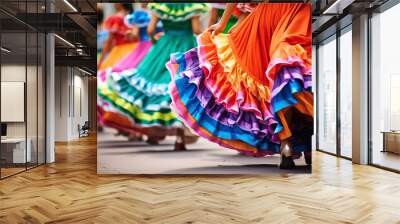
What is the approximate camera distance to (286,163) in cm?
638

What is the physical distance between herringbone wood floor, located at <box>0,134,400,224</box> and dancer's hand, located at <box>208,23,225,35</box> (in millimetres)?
2411

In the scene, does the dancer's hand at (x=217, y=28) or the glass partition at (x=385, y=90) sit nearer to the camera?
the dancer's hand at (x=217, y=28)

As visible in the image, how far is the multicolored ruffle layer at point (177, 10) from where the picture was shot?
641 centimetres

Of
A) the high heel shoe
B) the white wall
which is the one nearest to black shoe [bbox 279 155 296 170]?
the high heel shoe

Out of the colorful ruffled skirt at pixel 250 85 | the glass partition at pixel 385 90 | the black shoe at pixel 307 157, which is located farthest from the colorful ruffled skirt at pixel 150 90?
the glass partition at pixel 385 90

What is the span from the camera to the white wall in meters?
15.6

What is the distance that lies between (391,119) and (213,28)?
3688 mm

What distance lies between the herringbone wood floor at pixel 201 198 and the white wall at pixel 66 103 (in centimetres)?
900

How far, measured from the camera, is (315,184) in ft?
18.9

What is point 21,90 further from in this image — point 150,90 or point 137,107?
point 150,90

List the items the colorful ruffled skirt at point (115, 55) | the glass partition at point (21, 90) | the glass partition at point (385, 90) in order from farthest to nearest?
the glass partition at point (385, 90), the colorful ruffled skirt at point (115, 55), the glass partition at point (21, 90)

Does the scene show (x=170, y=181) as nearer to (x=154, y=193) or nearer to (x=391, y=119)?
(x=154, y=193)

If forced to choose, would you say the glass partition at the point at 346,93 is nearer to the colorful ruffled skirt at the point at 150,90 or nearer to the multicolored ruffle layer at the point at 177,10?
the multicolored ruffle layer at the point at 177,10

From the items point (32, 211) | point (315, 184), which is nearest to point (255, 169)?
point (315, 184)
